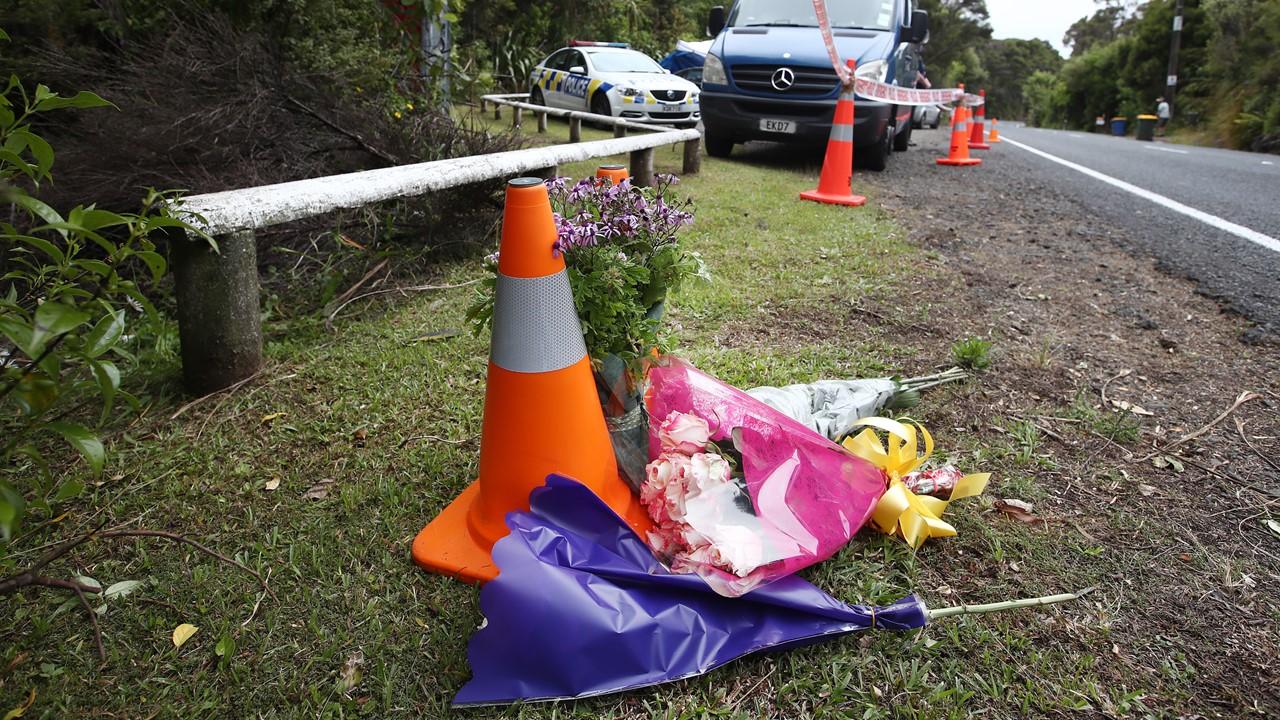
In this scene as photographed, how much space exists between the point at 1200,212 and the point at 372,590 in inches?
277

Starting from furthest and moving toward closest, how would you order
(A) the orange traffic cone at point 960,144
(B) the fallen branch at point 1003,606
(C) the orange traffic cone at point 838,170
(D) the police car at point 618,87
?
(D) the police car at point 618,87, (A) the orange traffic cone at point 960,144, (C) the orange traffic cone at point 838,170, (B) the fallen branch at point 1003,606

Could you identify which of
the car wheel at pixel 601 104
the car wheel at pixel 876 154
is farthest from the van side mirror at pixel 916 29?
the car wheel at pixel 601 104

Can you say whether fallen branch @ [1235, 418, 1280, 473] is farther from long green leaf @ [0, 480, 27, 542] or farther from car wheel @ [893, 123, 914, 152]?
car wheel @ [893, 123, 914, 152]

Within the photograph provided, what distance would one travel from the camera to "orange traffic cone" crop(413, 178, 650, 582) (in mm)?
1792

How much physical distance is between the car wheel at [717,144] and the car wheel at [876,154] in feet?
4.86

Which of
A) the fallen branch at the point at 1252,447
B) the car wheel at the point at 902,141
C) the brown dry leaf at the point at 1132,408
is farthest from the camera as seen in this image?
the car wheel at the point at 902,141

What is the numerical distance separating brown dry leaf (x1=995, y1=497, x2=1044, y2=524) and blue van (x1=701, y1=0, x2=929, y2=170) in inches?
253

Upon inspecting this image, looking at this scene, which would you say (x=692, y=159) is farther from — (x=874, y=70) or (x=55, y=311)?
(x=55, y=311)

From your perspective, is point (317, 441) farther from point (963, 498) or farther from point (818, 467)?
point (963, 498)

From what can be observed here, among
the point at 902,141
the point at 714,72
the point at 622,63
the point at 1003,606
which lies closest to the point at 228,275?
the point at 1003,606

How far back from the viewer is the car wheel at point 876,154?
834cm

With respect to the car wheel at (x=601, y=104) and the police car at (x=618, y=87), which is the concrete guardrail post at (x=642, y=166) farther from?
the car wheel at (x=601, y=104)

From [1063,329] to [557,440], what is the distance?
2.71 m

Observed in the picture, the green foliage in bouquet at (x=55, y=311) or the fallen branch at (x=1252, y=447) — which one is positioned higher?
the green foliage in bouquet at (x=55, y=311)
